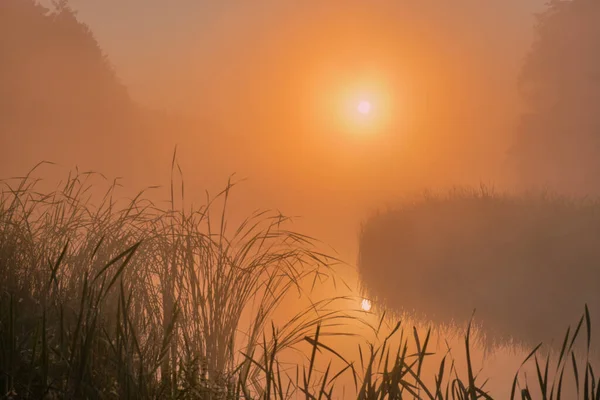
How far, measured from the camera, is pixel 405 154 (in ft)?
55.2

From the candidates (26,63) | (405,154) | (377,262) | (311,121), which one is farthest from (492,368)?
(311,121)

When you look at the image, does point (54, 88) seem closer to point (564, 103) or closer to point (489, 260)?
point (564, 103)

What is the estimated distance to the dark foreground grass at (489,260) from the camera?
4953 millimetres

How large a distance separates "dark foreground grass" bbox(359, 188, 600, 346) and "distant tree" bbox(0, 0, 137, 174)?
7.48 m

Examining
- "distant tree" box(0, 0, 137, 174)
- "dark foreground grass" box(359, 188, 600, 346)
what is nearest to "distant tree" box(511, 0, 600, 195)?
"dark foreground grass" box(359, 188, 600, 346)

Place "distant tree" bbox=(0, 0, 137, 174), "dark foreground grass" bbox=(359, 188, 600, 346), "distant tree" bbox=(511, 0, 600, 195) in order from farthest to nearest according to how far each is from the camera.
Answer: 1. "distant tree" bbox=(0, 0, 137, 174)
2. "distant tree" bbox=(511, 0, 600, 195)
3. "dark foreground grass" bbox=(359, 188, 600, 346)

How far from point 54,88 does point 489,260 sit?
10037 millimetres

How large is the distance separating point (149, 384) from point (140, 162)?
1393cm

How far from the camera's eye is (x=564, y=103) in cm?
954

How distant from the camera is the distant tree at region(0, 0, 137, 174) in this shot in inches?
452

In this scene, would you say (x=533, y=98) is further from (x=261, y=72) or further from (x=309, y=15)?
(x=309, y=15)

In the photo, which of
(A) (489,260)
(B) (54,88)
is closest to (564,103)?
(A) (489,260)

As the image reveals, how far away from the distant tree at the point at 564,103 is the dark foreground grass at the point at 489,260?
306cm

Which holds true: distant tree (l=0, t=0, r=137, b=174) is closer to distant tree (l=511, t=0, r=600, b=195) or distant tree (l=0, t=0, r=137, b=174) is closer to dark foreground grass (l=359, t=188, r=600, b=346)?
dark foreground grass (l=359, t=188, r=600, b=346)
